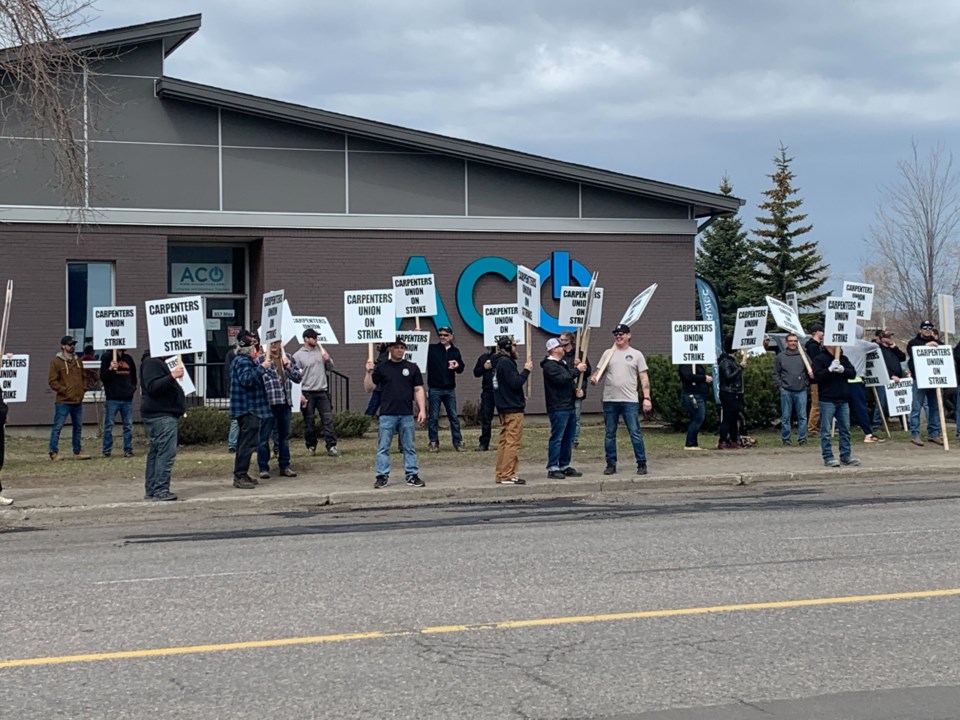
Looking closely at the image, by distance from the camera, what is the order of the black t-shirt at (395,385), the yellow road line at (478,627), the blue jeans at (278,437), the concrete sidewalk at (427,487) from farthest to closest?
the blue jeans at (278,437) < the black t-shirt at (395,385) < the concrete sidewalk at (427,487) < the yellow road line at (478,627)

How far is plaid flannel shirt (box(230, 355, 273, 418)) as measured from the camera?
14.5 metres

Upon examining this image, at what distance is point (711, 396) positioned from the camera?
2116 centimetres

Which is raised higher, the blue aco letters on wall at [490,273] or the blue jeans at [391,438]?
the blue aco letters on wall at [490,273]

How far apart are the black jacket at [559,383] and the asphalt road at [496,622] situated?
145 inches

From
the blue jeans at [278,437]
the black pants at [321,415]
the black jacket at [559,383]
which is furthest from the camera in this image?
the black pants at [321,415]

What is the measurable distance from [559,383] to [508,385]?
894 mm

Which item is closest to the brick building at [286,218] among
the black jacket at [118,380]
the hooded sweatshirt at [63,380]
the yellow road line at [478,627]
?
the hooded sweatshirt at [63,380]

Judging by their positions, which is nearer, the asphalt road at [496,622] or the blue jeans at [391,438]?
the asphalt road at [496,622]

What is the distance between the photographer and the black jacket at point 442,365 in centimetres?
1884

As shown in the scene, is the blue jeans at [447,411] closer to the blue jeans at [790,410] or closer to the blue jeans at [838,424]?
the blue jeans at [790,410]

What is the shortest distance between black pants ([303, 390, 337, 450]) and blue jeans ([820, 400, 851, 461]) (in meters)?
7.11

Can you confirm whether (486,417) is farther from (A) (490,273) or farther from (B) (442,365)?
(A) (490,273)

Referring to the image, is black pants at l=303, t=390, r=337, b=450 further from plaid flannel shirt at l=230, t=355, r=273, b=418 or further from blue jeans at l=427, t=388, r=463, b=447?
plaid flannel shirt at l=230, t=355, r=273, b=418

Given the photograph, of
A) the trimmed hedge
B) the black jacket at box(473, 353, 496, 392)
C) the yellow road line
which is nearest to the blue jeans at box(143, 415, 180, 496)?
the black jacket at box(473, 353, 496, 392)
